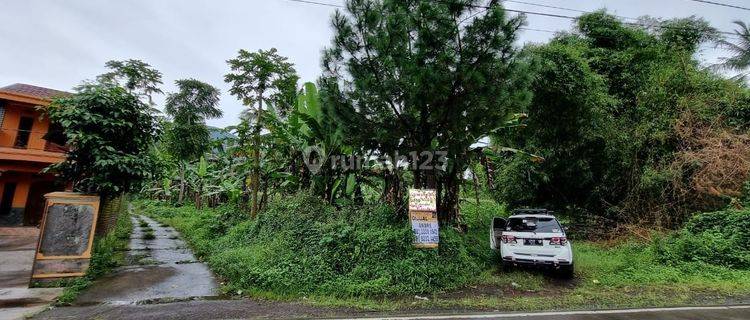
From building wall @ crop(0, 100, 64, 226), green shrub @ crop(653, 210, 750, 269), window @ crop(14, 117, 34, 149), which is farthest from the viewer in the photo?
window @ crop(14, 117, 34, 149)

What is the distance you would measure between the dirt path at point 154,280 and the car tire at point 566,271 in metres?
7.18

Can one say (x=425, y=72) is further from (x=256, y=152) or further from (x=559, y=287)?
(x=256, y=152)

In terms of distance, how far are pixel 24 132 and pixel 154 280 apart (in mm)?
13505

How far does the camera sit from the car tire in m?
7.89

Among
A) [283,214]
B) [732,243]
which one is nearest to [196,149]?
[283,214]

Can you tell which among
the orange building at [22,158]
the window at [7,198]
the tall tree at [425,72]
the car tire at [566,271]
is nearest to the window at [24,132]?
the orange building at [22,158]

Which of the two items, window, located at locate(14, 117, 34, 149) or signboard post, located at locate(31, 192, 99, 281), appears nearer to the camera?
signboard post, located at locate(31, 192, 99, 281)

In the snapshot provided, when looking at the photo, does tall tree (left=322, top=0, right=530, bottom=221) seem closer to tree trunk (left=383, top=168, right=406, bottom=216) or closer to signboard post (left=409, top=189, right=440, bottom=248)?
signboard post (left=409, top=189, right=440, bottom=248)

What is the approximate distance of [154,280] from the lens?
739 centimetres

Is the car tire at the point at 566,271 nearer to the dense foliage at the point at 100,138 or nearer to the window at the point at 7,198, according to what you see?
the dense foliage at the point at 100,138

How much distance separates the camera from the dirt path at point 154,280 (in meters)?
6.27

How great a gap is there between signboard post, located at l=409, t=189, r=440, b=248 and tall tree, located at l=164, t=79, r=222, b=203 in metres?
16.5

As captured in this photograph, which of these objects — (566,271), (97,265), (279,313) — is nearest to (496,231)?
(566,271)

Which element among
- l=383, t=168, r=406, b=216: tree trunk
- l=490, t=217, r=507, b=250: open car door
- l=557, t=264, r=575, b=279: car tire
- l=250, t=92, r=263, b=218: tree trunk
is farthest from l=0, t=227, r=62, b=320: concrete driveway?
l=557, t=264, r=575, b=279: car tire
